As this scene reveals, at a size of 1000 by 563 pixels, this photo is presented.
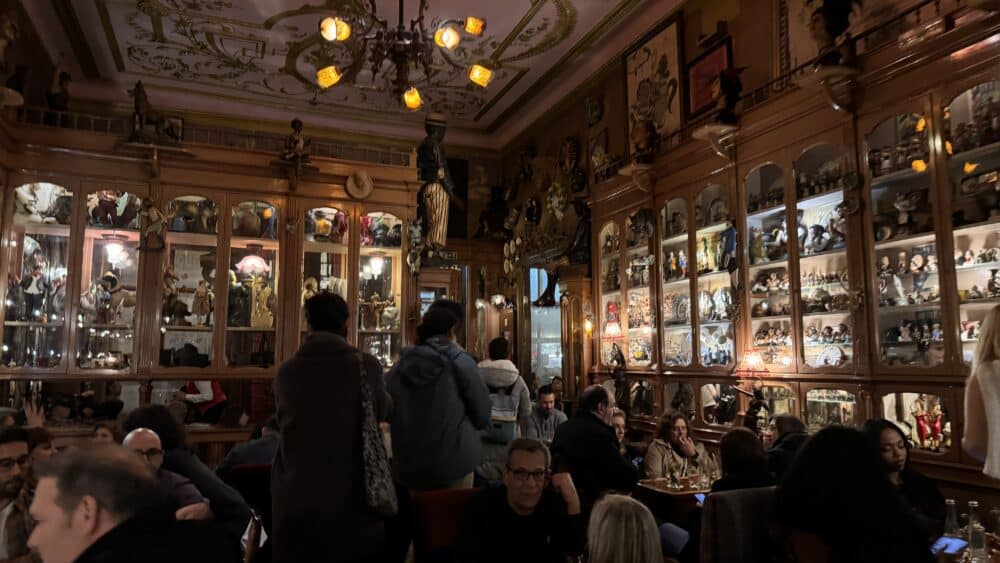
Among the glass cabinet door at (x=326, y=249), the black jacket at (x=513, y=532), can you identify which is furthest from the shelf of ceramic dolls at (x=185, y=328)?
the black jacket at (x=513, y=532)

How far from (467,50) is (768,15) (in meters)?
4.47

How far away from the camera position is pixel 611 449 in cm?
397

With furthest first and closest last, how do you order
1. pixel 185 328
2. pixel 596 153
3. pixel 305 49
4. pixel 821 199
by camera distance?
pixel 305 49
pixel 596 153
pixel 185 328
pixel 821 199

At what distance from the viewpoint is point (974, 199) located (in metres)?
4.37

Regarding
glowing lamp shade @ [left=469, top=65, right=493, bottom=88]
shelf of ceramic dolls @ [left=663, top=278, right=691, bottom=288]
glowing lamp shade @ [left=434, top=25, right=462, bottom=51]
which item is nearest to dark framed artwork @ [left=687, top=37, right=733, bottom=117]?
shelf of ceramic dolls @ [left=663, top=278, right=691, bottom=288]

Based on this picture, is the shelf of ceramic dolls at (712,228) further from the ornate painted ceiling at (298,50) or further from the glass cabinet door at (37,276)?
the glass cabinet door at (37,276)

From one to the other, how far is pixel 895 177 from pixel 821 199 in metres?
0.73

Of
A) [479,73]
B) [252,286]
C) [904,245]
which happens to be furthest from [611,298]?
[252,286]

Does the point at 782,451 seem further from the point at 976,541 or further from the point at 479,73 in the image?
the point at 479,73

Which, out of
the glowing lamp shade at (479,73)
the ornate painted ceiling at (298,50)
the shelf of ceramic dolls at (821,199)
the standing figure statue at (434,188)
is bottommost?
the shelf of ceramic dolls at (821,199)

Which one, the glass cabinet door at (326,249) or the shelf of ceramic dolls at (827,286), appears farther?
the glass cabinet door at (326,249)

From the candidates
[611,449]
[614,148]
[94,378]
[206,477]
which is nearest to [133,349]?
[94,378]

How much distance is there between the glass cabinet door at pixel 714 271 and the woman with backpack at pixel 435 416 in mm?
3901

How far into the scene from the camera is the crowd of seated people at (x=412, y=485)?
5.21ft
